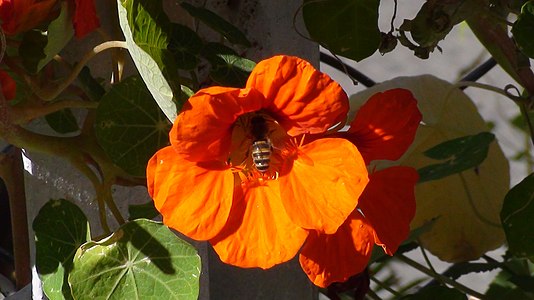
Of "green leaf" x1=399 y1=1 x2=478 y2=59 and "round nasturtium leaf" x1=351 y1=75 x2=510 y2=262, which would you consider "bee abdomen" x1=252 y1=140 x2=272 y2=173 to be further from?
"round nasturtium leaf" x1=351 y1=75 x2=510 y2=262

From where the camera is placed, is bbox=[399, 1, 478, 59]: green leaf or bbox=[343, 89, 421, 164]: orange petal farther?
bbox=[399, 1, 478, 59]: green leaf

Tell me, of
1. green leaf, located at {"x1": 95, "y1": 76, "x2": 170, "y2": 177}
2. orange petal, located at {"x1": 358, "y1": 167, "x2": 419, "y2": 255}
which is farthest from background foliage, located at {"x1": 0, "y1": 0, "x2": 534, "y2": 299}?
orange petal, located at {"x1": 358, "y1": 167, "x2": 419, "y2": 255}

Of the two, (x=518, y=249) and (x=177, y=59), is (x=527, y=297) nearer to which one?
(x=518, y=249)

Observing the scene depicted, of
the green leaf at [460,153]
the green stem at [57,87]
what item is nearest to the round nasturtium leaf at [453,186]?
the green leaf at [460,153]

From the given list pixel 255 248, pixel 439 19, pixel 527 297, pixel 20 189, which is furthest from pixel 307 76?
pixel 527 297

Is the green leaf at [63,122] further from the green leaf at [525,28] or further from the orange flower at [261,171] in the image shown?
A: the green leaf at [525,28]

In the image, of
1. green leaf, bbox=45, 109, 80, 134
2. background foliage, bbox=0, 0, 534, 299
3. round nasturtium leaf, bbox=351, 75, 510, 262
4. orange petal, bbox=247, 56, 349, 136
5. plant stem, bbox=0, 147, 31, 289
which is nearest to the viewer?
orange petal, bbox=247, 56, 349, 136

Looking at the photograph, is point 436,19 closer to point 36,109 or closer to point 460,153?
point 460,153

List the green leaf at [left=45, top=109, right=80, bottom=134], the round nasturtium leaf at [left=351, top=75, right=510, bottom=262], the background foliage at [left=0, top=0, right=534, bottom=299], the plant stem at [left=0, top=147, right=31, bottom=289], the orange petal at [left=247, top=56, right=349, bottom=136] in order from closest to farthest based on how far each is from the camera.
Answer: the orange petal at [left=247, top=56, right=349, bottom=136], the background foliage at [left=0, top=0, right=534, bottom=299], the green leaf at [left=45, top=109, right=80, bottom=134], the plant stem at [left=0, top=147, right=31, bottom=289], the round nasturtium leaf at [left=351, top=75, right=510, bottom=262]

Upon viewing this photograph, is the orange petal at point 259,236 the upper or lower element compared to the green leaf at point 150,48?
lower
